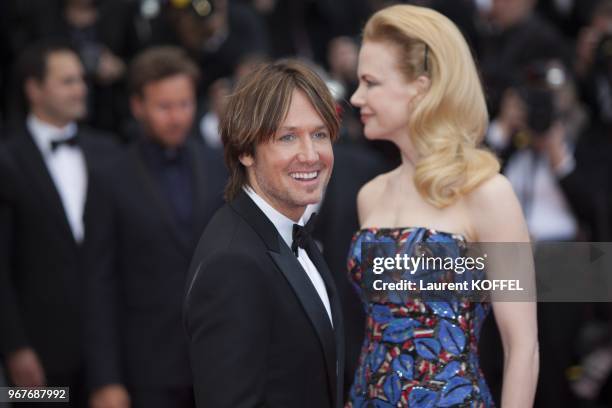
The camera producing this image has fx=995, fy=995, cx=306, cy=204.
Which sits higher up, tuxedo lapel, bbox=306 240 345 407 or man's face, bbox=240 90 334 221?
man's face, bbox=240 90 334 221

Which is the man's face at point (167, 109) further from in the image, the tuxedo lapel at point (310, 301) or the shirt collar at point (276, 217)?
the tuxedo lapel at point (310, 301)

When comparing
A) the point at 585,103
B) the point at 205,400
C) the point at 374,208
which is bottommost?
the point at 205,400

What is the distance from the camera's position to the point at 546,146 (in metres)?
5.39

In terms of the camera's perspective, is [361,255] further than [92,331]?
No

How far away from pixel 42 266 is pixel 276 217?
8.45 ft

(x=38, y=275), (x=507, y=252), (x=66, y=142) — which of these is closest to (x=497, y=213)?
(x=507, y=252)

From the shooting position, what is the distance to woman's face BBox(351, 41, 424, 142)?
10.2 feet

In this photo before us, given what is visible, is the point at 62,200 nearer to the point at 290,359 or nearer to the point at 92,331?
the point at 92,331

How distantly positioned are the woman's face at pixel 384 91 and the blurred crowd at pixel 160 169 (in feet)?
1.92

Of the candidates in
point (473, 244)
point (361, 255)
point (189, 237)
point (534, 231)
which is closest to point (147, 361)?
point (189, 237)

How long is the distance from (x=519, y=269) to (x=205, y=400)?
3.54 feet

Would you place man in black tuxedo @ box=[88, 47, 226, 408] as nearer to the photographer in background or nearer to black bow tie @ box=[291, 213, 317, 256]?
black bow tie @ box=[291, 213, 317, 256]

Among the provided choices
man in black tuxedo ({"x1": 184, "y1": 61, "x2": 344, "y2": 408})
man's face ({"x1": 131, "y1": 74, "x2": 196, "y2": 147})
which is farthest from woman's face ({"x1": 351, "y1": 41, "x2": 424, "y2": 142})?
man's face ({"x1": 131, "y1": 74, "x2": 196, "y2": 147})

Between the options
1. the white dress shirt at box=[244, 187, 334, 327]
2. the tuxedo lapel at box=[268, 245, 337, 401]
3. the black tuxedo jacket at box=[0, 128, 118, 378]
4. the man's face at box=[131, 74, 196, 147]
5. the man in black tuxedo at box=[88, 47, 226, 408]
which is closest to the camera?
the tuxedo lapel at box=[268, 245, 337, 401]
